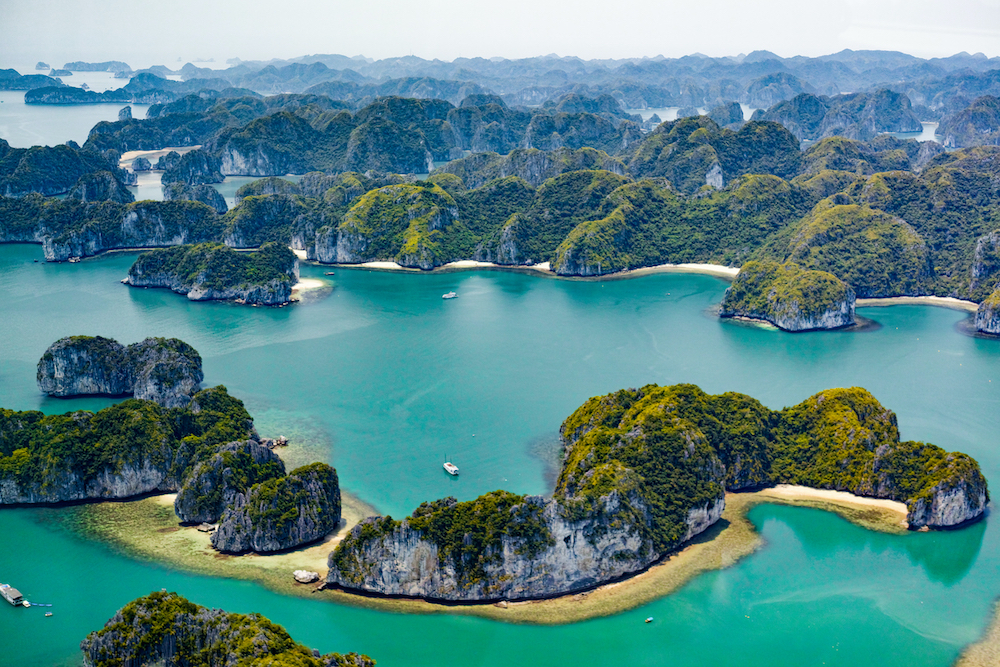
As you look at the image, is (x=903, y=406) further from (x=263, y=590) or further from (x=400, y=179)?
(x=400, y=179)

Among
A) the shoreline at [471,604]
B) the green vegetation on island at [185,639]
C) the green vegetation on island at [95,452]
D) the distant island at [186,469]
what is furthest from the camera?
the green vegetation on island at [95,452]

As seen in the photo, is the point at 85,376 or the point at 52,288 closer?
the point at 85,376

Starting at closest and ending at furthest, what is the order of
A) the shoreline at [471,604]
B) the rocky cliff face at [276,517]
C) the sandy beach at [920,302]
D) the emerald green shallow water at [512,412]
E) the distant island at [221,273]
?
the emerald green shallow water at [512,412], the shoreline at [471,604], the rocky cliff face at [276,517], the sandy beach at [920,302], the distant island at [221,273]

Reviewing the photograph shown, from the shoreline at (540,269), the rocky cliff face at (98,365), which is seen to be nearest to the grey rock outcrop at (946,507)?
the rocky cliff face at (98,365)

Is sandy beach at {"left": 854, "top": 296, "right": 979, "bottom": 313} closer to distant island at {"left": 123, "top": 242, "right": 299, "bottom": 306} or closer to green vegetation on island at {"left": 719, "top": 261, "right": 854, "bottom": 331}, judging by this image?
green vegetation on island at {"left": 719, "top": 261, "right": 854, "bottom": 331}

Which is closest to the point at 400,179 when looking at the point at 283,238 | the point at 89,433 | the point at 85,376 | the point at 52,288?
the point at 283,238

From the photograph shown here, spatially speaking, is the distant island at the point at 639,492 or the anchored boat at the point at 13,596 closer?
the anchored boat at the point at 13,596

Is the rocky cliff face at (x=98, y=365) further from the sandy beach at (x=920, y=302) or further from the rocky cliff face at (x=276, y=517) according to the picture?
the sandy beach at (x=920, y=302)
